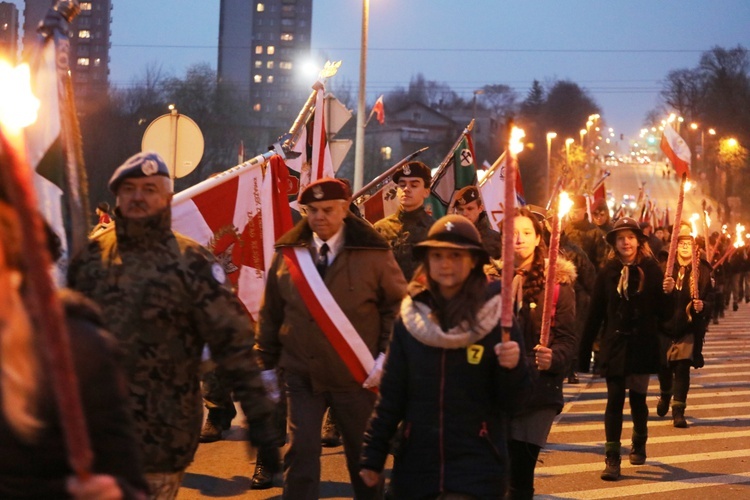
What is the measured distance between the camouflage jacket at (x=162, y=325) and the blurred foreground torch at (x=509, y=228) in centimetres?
95

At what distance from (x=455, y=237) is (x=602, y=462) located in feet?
16.9

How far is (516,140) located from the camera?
4.58m

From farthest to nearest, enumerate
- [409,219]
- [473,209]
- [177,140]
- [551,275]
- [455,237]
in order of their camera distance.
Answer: [177,140] → [473,209] → [409,219] → [551,275] → [455,237]

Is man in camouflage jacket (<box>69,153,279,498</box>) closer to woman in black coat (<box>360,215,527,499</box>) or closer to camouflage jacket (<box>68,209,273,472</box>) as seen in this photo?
camouflage jacket (<box>68,209,273,472</box>)

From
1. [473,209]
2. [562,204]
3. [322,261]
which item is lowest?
[322,261]

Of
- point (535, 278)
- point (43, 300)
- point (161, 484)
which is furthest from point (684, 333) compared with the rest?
point (43, 300)

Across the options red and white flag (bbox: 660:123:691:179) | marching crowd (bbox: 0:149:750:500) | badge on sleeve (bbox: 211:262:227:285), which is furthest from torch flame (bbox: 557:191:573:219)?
red and white flag (bbox: 660:123:691:179)

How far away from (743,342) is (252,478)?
50.0 feet

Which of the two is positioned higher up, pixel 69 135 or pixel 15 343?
pixel 69 135

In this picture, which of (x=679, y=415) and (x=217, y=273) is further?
(x=679, y=415)

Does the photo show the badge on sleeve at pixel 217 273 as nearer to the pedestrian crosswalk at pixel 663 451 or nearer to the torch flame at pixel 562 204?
the torch flame at pixel 562 204

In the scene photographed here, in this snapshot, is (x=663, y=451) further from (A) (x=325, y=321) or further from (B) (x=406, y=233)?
(A) (x=325, y=321)

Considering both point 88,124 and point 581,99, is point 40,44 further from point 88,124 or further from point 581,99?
point 581,99

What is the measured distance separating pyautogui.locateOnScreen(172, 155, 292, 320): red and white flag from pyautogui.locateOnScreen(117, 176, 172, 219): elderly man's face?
392 cm
